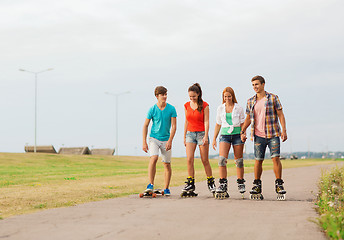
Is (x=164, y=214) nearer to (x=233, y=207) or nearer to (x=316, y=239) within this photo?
(x=233, y=207)

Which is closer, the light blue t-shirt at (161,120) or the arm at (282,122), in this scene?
the arm at (282,122)

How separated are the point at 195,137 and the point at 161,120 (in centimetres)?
81

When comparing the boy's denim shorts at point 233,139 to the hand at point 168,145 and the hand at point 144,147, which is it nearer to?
the hand at point 168,145

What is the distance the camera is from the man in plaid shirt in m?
8.78

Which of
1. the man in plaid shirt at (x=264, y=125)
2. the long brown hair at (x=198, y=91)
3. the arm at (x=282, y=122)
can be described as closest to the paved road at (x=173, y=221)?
the man in plaid shirt at (x=264, y=125)

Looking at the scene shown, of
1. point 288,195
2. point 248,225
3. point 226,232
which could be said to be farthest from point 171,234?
point 288,195

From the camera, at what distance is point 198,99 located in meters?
9.62

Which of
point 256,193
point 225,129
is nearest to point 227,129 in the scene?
point 225,129

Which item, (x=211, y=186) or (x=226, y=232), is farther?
(x=211, y=186)

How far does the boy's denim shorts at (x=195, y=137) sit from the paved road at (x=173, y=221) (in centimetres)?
149

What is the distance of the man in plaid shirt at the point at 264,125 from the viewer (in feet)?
28.8

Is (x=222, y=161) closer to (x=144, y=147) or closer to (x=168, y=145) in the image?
(x=168, y=145)

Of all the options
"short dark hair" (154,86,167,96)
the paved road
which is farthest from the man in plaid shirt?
"short dark hair" (154,86,167,96)

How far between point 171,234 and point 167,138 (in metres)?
4.62
